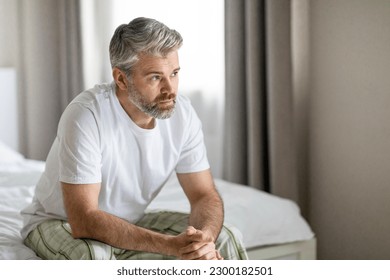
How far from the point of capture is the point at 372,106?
1.27 m

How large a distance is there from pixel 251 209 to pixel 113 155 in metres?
0.44

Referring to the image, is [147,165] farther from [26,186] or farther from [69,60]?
[26,186]

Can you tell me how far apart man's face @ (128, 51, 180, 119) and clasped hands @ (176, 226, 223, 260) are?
0.21 m

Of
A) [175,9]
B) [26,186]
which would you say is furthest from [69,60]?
[26,186]

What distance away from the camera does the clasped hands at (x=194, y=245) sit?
3.37 feet

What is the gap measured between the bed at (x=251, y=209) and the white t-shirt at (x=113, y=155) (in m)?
0.21

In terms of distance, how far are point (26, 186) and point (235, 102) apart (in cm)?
53

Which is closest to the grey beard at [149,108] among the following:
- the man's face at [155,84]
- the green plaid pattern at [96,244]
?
the man's face at [155,84]

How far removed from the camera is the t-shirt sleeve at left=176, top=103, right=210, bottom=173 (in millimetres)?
1188

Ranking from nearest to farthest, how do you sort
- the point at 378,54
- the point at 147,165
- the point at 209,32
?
the point at 147,165, the point at 378,54, the point at 209,32

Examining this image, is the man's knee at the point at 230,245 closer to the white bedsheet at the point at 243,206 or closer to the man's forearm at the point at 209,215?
the man's forearm at the point at 209,215

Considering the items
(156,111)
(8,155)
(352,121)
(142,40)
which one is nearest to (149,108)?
(156,111)

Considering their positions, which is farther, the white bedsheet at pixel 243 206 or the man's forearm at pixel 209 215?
the white bedsheet at pixel 243 206

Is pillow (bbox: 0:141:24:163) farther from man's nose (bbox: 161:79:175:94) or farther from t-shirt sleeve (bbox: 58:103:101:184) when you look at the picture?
man's nose (bbox: 161:79:175:94)
